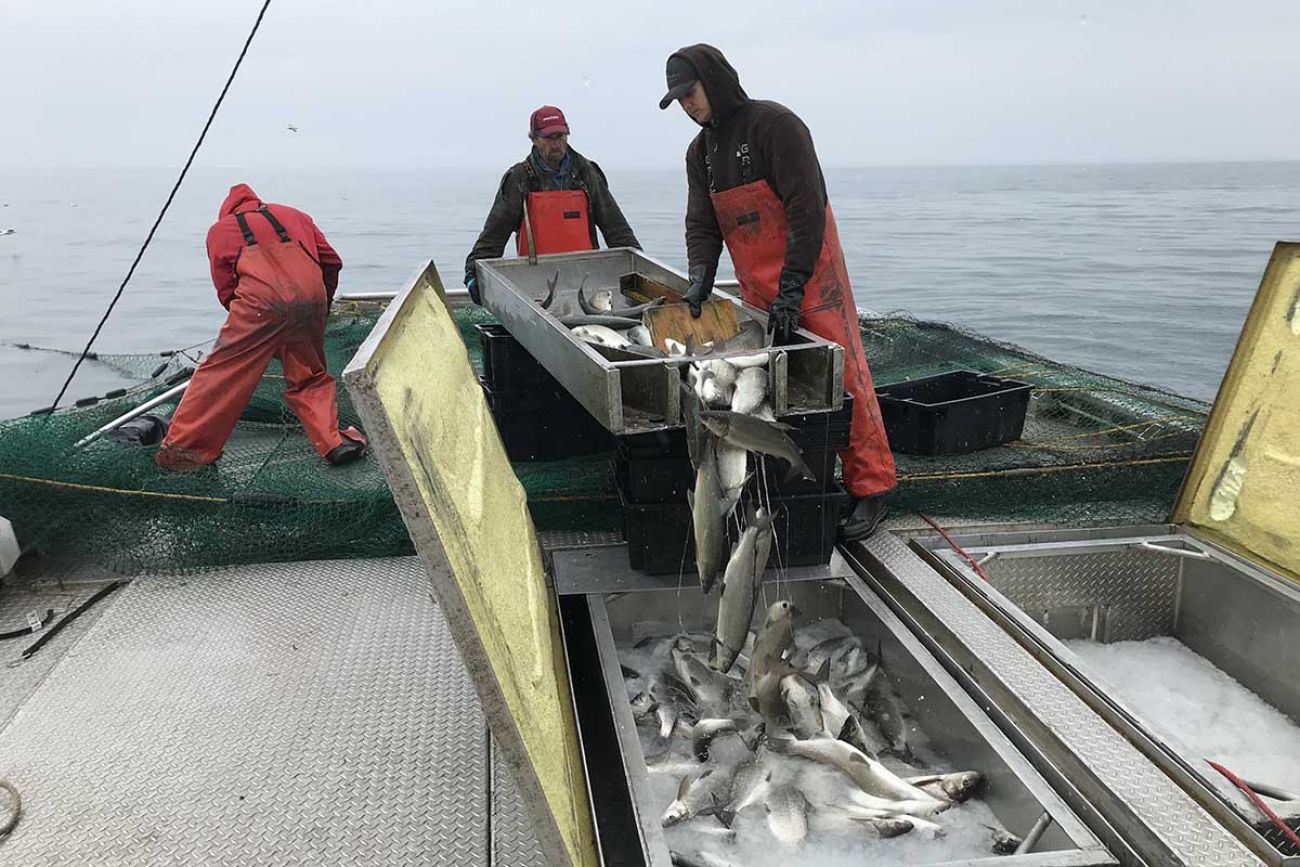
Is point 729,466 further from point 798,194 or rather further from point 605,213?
point 605,213

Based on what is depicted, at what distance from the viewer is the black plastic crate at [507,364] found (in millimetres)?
5035

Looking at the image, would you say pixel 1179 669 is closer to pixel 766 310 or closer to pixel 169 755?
pixel 766 310

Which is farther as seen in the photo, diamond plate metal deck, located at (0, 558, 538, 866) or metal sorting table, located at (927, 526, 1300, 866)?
metal sorting table, located at (927, 526, 1300, 866)

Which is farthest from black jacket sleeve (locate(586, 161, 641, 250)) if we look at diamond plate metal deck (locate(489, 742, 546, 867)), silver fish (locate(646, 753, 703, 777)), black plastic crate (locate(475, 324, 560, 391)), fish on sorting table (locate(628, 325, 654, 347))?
diamond plate metal deck (locate(489, 742, 546, 867))

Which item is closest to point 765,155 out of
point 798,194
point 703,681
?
point 798,194

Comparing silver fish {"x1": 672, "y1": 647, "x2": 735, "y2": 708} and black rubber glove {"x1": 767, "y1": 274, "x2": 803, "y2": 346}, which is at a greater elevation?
black rubber glove {"x1": 767, "y1": 274, "x2": 803, "y2": 346}

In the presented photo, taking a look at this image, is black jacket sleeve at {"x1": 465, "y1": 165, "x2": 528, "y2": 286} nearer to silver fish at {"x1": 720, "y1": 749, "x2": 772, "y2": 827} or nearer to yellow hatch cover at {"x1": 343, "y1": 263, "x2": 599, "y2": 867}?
yellow hatch cover at {"x1": 343, "y1": 263, "x2": 599, "y2": 867}

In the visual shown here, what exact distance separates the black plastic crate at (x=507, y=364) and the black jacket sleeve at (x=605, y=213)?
62.0 inches

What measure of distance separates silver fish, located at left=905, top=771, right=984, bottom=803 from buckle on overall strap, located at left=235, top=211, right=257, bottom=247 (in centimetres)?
471

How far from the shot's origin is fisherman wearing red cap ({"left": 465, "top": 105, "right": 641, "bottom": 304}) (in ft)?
19.8

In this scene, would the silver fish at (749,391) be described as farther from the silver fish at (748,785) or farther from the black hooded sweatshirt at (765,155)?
the silver fish at (748,785)

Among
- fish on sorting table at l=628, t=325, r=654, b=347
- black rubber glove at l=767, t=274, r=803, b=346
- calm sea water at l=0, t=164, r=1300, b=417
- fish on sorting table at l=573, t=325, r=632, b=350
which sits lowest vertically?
calm sea water at l=0, t=164, r=1300, b=417

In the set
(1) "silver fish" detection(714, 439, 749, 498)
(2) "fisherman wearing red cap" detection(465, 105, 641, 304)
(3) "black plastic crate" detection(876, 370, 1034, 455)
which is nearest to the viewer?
(1) "silver fish" detection(714, 439, 749, 498)

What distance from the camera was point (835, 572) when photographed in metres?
3.76
